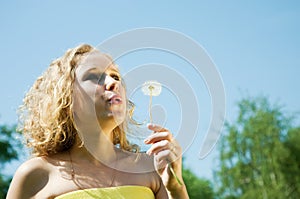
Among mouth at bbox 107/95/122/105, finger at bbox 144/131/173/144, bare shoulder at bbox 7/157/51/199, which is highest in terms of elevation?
mouth at bbox 107/95/122/105

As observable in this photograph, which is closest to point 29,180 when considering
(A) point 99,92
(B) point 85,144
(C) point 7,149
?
(B) point 85,144

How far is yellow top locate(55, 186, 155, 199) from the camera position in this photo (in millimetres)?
1847

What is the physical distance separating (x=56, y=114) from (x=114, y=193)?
0.49 m

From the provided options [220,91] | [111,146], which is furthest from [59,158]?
[220,91]

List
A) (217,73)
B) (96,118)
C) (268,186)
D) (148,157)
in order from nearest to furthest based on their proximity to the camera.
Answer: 1. (217,73)
2. (96,118)
3. (148,157)
4. (268,186)

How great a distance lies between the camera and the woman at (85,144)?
6.18ft

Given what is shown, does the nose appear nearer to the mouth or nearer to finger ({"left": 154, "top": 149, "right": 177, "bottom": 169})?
the mouth

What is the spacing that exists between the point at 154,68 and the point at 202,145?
1.31ft

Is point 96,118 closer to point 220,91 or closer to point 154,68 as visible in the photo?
point 154,68

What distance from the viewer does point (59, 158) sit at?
79.9 inches

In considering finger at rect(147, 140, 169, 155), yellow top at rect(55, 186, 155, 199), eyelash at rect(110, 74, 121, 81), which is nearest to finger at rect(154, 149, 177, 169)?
finger at rect(147, 140, 169, 155)

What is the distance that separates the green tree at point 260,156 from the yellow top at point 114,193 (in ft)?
58.6

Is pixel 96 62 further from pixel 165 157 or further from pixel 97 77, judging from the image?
pixel 165 157

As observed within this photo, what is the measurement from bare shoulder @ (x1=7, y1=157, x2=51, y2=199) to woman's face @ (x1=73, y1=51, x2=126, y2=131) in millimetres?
278
